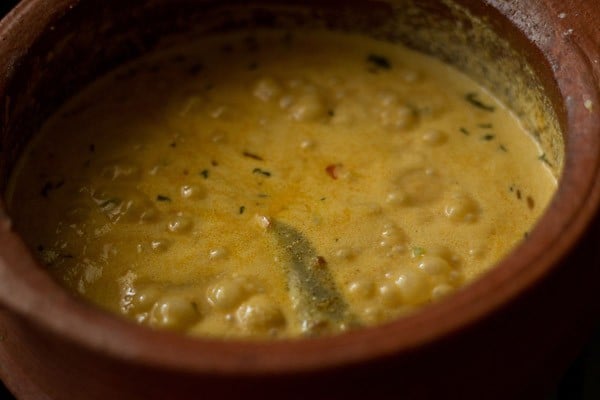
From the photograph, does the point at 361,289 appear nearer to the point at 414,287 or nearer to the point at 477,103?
the point at 414,287

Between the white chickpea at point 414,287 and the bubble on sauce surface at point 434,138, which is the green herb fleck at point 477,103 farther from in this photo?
the white chickpea at point 414,287

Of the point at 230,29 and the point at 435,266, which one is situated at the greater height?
the point at 230,29

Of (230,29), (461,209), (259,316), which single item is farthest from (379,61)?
(259,316)

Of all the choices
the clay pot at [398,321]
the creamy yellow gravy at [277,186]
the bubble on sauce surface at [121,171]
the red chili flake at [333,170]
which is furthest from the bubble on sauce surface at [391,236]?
the bubble on sauce surface at [121,171]

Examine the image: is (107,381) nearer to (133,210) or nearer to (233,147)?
(133,210)

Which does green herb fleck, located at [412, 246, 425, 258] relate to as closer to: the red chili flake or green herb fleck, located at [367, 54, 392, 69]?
the red chili flake
